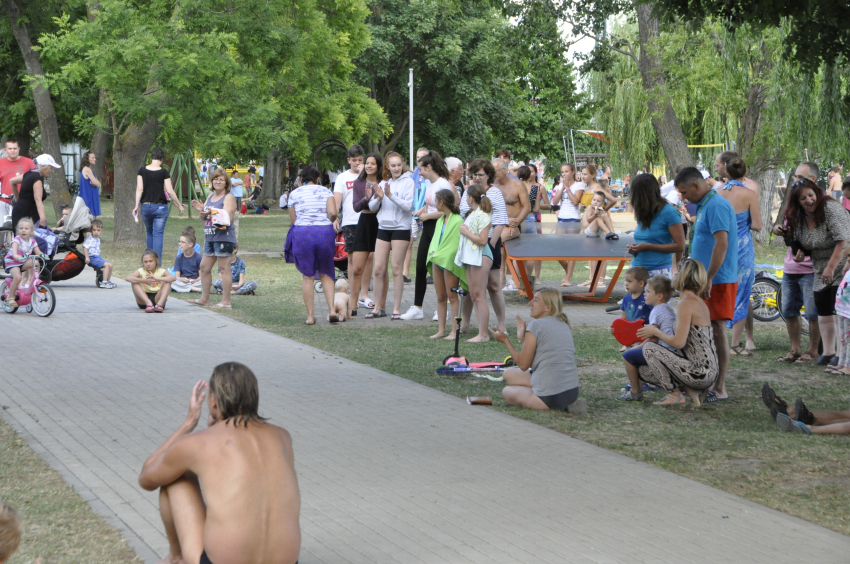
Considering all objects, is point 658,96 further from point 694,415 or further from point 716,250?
point 694,415

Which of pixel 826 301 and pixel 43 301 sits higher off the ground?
pixel 826 301

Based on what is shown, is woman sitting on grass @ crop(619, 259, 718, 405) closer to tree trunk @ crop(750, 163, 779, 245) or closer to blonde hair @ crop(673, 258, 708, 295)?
blonde hair @ crop(673, 258, 708, 295)

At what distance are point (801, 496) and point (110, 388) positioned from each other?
525cm

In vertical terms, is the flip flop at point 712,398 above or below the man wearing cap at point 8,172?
below

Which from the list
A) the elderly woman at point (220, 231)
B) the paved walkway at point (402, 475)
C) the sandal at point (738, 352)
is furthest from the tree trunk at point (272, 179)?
the paved walkway at point (402, 475)

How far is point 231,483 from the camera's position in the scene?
3496mm

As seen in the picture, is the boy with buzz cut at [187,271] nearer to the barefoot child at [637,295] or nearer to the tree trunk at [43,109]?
Result: the barefoot child at [637,295]

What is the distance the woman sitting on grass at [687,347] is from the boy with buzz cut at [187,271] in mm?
8920

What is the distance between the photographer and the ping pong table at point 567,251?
13188 millimetres

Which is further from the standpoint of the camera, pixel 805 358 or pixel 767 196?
pixel 767 196

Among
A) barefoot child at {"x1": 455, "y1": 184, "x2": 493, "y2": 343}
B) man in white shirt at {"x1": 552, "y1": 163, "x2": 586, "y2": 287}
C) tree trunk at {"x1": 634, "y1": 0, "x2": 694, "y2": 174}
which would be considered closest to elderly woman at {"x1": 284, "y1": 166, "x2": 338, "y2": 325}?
barefoot child at {"x1": 455, "y1": 184, "x2": 493, "y2": 343}

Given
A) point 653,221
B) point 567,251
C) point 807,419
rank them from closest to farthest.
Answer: point 807,419
point 653,221
point 567,251

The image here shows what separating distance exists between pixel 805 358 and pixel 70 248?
10.4 metres

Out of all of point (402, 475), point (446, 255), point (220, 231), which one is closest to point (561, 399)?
point (402, 475)
